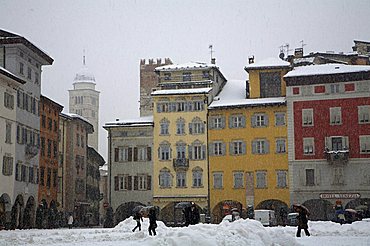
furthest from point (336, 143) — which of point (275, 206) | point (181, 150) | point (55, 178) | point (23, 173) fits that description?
point (23, 173)

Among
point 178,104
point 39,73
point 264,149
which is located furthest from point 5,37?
point 264,149

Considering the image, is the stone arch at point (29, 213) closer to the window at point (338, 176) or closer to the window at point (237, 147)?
the window at point (237, 147)

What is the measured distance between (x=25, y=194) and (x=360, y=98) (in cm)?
3023

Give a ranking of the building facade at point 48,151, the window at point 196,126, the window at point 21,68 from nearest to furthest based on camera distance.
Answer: the window at point 21,68 < the building facade at point 48,151 < the window at point 196,126

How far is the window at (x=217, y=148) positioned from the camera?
6469cm

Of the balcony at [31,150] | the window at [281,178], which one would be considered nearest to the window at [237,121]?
the window at [281,178]

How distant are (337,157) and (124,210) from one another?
22.1 metres

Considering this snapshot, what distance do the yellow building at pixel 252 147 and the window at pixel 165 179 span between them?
422 centimetres

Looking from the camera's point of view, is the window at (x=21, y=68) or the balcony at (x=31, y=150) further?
the balcony at (x=31, y=150)

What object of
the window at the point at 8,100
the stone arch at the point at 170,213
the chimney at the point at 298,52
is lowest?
the stone arch at the point at 170,213

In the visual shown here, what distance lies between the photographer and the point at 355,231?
109 ft

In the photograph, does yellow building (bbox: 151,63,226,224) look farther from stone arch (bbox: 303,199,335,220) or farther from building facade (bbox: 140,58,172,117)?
building facade (bbox: 140,58,172,117)

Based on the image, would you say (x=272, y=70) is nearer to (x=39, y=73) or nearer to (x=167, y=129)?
(x=167, y=129)

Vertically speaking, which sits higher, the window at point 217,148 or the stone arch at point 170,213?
the window at point 217,148
